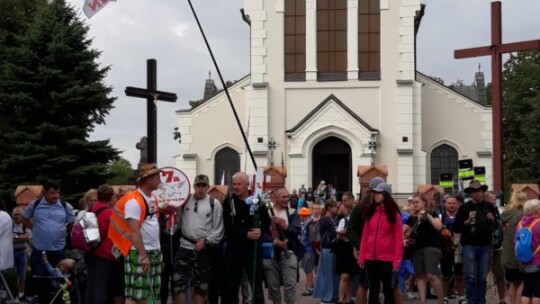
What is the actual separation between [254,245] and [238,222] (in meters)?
0.40

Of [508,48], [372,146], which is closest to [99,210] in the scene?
[508,48]

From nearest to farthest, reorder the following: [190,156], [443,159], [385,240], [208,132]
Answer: [385,240] → [443,159] → [190,156] → [208,132]

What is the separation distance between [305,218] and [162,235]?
27.2 feet

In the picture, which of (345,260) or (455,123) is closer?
(345,260)

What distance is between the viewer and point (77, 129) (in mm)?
30094

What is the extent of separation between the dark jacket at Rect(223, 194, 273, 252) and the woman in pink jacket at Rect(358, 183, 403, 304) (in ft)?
4.47

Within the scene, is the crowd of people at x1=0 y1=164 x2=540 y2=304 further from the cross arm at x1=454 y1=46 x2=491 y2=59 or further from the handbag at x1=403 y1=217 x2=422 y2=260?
the cross arm at x1=454 y1=46 x2=491 y2=59

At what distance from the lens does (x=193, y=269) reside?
43.6ft

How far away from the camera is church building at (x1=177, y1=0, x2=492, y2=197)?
42.2 metres

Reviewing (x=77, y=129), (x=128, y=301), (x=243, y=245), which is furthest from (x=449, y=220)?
(x=77, y=129)

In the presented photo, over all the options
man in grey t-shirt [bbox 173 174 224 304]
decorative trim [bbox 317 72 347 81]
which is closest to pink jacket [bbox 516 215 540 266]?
man in grey t-shirt [bbox 173 174 224 304]

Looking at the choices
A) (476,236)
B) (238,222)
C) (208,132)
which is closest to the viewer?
(238,222)

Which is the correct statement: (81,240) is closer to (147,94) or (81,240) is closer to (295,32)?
(147,94)

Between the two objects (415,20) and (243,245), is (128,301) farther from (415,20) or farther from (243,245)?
(415,20)
